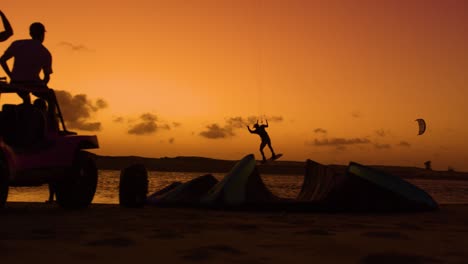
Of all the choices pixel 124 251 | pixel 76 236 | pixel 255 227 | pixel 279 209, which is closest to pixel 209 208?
pixel 279 209

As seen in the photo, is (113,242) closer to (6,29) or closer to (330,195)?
(6,29)

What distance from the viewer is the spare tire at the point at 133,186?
A: 10.5 meters

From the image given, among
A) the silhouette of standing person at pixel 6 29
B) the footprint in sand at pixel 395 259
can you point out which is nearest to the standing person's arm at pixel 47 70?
the silhouette of standing person at pixel 6 29

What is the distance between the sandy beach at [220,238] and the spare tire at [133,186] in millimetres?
1269

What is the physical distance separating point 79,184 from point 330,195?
409cm

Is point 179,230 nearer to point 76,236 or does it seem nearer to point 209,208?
point 76,236

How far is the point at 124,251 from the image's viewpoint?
5.34 metres

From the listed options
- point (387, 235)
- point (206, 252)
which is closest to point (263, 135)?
point (387, 235)

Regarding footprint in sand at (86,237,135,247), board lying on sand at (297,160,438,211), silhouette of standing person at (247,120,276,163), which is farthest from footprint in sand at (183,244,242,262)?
silhouette of standing person at (247,120,276,163)

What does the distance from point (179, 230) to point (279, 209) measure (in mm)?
3648

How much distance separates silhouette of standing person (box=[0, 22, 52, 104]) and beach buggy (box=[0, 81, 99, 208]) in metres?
0.22

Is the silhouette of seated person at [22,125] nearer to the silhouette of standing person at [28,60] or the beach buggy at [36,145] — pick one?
the beach buggy at [36,145]

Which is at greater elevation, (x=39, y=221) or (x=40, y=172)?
(x=40, y=172)

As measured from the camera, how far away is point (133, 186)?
34.7 feet
